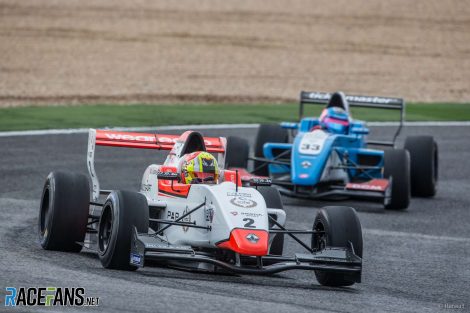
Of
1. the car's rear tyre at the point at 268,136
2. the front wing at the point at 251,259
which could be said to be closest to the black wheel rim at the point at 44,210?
the front wing at the point at 251,259

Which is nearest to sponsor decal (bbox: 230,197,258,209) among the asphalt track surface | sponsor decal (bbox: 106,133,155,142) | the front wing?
the front wing

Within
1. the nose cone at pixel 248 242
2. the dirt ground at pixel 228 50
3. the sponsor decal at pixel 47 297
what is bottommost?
the sponsor decal at pixel 47 297

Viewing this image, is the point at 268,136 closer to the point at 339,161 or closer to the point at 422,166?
the point at 339,161

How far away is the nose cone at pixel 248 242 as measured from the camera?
34.7ft

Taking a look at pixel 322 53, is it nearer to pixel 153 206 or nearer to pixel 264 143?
pixel 264 143

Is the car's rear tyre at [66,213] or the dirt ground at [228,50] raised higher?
the dirt ground at [228,50]

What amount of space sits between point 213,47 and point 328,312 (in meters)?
34.1

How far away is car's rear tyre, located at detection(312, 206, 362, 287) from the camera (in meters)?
11.1

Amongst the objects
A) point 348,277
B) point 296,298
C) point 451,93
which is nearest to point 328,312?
point 296,298

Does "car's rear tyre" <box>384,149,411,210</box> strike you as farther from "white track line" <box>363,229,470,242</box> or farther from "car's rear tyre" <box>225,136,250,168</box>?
"car's rear tyre" <box>225,136,250,168</box>

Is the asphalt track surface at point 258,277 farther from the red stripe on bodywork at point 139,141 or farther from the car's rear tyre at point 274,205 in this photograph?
the red stripe on bodywork at point 139,141

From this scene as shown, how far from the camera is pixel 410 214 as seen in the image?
17.7 metres

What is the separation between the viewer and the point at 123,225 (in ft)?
35.4

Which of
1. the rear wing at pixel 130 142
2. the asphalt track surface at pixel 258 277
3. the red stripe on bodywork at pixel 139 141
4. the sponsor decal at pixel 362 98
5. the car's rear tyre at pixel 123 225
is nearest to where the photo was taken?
the asphalt track surface at pixel 258 277
